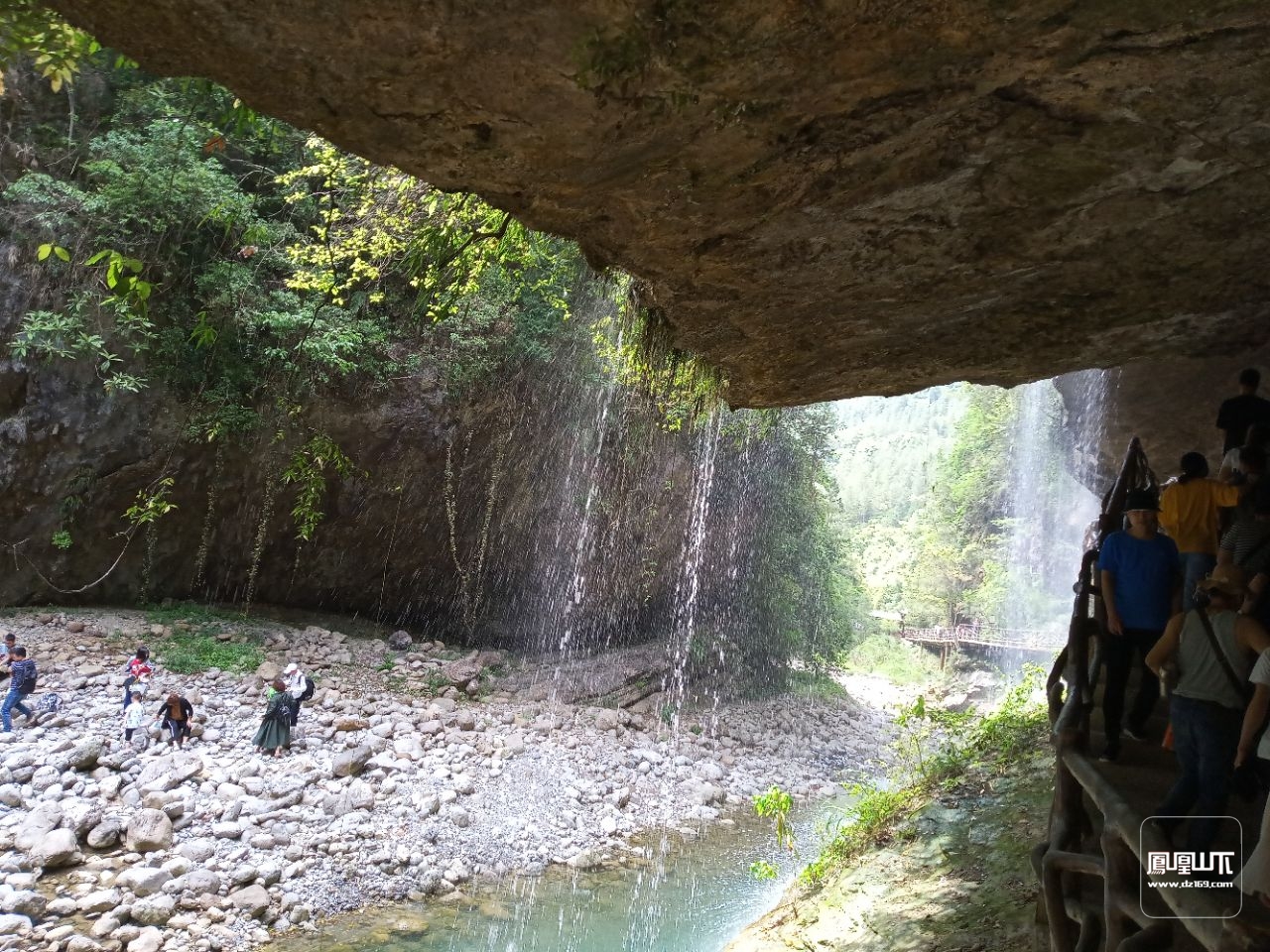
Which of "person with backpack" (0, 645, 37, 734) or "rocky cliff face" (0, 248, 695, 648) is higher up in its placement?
"rocky cliff face" (0, 248, 695, 648)

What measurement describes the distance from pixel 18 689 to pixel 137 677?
1140 mm

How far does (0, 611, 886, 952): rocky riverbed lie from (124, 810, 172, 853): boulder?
0.02m

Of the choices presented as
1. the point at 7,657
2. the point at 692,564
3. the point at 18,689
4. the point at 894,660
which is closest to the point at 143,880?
the point at 18,689

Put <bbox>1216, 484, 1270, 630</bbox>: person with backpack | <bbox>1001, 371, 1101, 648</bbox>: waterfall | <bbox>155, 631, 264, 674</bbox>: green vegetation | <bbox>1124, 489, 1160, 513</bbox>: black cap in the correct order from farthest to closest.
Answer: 1. <bbox>1001, 371, 1101, 648</bbox>: waterfall
2. <bbox>155, 631, 264, 674</bbox>: green vegetation
3. <bbox>1124, 489, 1160, 513</bbox>: black cap
4. <bbox>1216, 484, 1270, 630</bbox>: person with backpack

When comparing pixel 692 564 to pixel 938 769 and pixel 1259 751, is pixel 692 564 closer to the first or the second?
pixel 938 769

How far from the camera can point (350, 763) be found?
9500 millimetres

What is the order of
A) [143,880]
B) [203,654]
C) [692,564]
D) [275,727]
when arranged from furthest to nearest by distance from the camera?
[692,564], [203,654], [275,727], [143,880]

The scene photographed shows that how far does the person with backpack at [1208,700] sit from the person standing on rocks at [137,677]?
1005 cm

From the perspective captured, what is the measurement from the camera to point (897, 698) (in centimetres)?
2355

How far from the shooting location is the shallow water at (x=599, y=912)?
7.16 m

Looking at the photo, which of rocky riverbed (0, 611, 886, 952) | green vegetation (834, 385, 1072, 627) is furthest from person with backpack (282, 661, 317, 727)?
green vegetation (834, 385, 1072, 627)

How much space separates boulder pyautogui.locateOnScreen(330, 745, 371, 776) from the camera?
31.1ft

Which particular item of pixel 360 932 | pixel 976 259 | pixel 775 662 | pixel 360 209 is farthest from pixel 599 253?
pixel 775 662

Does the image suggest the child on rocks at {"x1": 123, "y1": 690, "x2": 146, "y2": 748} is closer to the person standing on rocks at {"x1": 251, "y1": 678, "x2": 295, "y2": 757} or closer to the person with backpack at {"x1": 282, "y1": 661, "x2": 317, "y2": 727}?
the person standing on rocks at {"x1": 251, "y1": 678, "x2": 295, "y2": 757}
